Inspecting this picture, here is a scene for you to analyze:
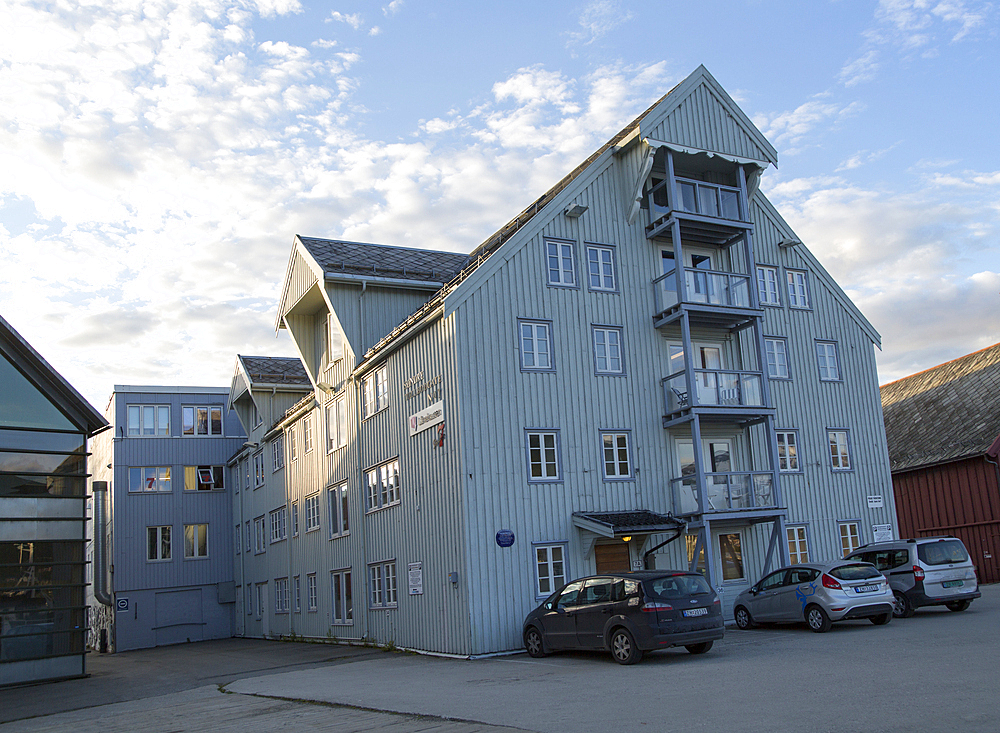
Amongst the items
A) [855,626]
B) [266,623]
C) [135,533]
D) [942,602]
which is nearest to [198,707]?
[855,626]

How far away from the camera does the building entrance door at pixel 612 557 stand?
68.2ft

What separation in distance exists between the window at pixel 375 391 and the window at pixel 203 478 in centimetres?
1868

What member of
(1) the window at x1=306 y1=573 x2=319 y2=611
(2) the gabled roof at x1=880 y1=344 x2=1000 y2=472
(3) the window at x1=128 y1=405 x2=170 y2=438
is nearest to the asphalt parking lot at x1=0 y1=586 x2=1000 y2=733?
(1) the window at x1=306 y1=573 x2=319 y2=611

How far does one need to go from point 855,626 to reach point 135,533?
31109 mm

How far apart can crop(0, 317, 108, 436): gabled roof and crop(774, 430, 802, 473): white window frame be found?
19.0 m

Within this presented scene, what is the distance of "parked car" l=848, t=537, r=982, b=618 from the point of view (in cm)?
1920

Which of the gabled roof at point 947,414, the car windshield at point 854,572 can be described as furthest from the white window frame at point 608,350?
the gabled roof at point 947,414

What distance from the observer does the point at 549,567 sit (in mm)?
20141

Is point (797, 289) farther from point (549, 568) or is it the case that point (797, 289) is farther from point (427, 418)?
point (427, 418)

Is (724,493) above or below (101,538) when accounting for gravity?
below

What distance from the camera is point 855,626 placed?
18547 millimetres

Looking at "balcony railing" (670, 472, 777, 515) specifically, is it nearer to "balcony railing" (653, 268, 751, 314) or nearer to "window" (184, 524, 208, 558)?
"balcony railing" (653, 268, 751, 314)

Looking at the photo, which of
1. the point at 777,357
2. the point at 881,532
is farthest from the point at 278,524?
the point at 881,532

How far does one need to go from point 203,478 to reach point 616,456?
84.2ft
